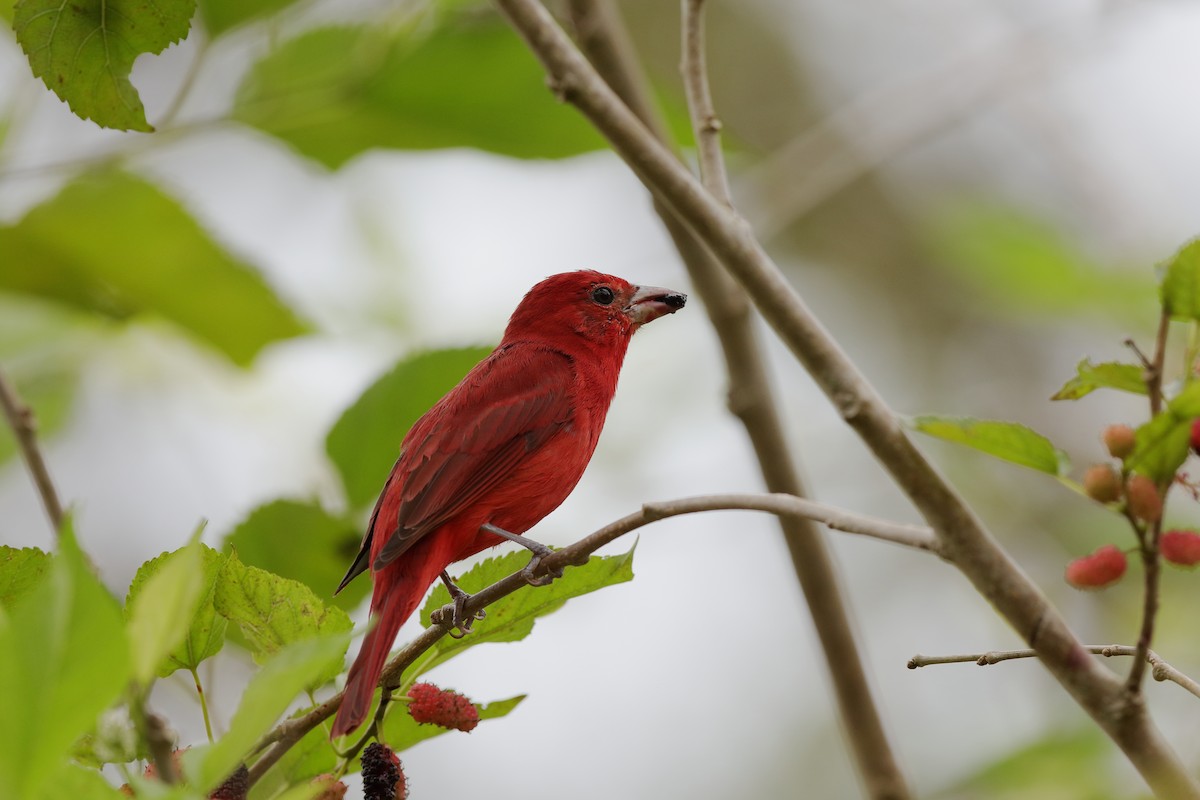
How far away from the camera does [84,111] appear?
1899 mm

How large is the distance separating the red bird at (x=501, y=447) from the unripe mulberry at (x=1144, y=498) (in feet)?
4.04

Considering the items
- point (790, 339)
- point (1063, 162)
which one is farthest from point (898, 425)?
point (1063, 162)

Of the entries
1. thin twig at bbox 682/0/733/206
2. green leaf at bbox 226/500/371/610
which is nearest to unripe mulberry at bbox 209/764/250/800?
green leaf at bbox 226/500/371/610

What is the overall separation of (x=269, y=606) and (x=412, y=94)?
1.54 metres

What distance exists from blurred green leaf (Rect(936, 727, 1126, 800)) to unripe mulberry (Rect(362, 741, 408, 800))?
1.16 m

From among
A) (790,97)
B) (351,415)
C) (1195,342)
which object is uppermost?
(790,97)

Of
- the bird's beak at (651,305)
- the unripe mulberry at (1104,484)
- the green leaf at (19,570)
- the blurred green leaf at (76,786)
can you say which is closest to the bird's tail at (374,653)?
the green leaf at (19,570)

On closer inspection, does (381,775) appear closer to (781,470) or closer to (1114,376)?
(1114,376)

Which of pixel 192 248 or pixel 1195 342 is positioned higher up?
pixel 192 248

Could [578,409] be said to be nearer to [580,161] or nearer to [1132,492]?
[580,161]

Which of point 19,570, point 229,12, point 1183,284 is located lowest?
point 1183,284

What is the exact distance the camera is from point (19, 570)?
1606mm

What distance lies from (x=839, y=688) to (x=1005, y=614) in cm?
140

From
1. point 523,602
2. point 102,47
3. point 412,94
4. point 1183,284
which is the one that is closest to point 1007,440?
point 1183,284
